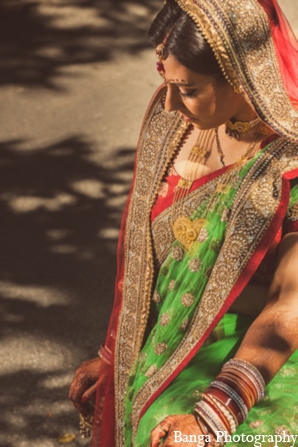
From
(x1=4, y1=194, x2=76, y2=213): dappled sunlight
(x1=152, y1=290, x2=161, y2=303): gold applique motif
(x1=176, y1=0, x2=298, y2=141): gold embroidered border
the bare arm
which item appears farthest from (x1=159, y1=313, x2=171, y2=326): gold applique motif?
(x1=4, y1=194, x2=76, y2=213): dappled sunlight

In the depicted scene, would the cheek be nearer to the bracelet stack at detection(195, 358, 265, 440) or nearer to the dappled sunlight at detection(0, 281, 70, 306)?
the bracelet stack at detection(195, 358, 265, 440)

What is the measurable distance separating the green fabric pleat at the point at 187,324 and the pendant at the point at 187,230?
0.06 feet

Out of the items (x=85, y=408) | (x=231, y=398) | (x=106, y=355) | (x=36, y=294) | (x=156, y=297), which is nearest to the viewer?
(x=231, y=398)

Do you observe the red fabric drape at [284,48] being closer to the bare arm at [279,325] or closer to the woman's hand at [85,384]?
the bare arm at [279,325]

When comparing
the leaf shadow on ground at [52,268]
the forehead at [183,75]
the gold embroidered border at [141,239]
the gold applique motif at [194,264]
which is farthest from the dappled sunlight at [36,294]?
the forehead at [183,75]

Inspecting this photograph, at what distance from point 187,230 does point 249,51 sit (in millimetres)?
568

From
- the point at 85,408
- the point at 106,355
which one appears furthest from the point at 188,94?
the point at 85,408

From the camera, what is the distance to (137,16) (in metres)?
6.70

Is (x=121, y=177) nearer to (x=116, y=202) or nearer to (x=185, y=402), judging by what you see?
(x=116, y=202)

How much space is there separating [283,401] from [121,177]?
3213mm

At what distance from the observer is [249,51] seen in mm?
1642

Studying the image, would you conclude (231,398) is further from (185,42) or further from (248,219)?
(185,42)

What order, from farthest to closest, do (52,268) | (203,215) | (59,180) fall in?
(59,180), (52,268), (203,215)

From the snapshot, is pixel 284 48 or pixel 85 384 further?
pixel 85 384
